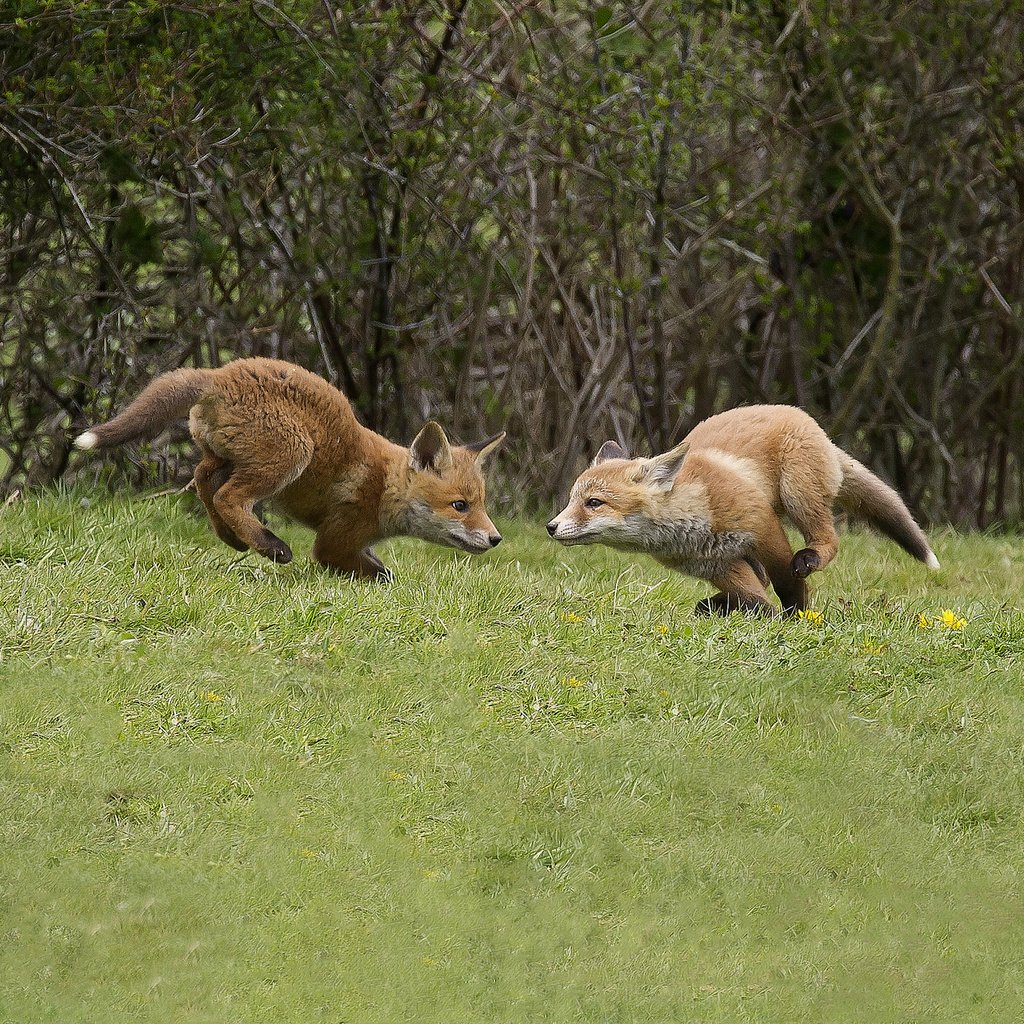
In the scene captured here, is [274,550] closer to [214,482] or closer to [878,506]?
[214,482]

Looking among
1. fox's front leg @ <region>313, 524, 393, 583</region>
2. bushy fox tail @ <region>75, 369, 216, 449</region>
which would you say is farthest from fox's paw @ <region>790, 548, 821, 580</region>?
bushy fox tail @ <region>75, 369, 216, 449</region>

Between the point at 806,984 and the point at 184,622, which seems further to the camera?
the point at 184,622

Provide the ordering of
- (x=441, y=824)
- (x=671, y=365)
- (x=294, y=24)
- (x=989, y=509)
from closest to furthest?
(x=441, y=824) < (x=294, y=24) < (x=671, y=365) < (x=989, y=509)

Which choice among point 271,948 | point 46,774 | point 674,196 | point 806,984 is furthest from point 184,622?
point 674,196

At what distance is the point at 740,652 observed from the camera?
5.54 m

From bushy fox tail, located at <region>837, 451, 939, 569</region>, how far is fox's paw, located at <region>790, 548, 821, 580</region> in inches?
30.6

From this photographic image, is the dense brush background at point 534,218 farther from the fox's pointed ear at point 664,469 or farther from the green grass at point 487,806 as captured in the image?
the fox's pointed ear at point 664,469

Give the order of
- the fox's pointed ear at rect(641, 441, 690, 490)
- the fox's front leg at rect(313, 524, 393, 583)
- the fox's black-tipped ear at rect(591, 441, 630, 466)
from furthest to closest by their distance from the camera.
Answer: the fox's black-tipped ear at rect(591, 441, 630, 466), the fox's front leg at rect(313, 524, 393, 583), the fox's pointed ear at rect(641, 441, 690, 490)

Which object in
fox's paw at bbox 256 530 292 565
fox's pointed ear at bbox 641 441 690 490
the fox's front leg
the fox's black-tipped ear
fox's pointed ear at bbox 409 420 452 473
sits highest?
fox's pointed ear at bbox 641 441 690 490

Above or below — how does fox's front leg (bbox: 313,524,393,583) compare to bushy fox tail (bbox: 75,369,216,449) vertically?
below

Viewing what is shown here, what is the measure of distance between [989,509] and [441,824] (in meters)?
9.90

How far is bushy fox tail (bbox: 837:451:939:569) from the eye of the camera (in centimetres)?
708

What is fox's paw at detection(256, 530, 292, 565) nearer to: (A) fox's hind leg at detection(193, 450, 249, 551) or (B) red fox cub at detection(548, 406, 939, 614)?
(A) fox's hind leg at detection(193, 450, 249, 551)

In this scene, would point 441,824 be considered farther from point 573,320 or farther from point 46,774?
point 573,320
